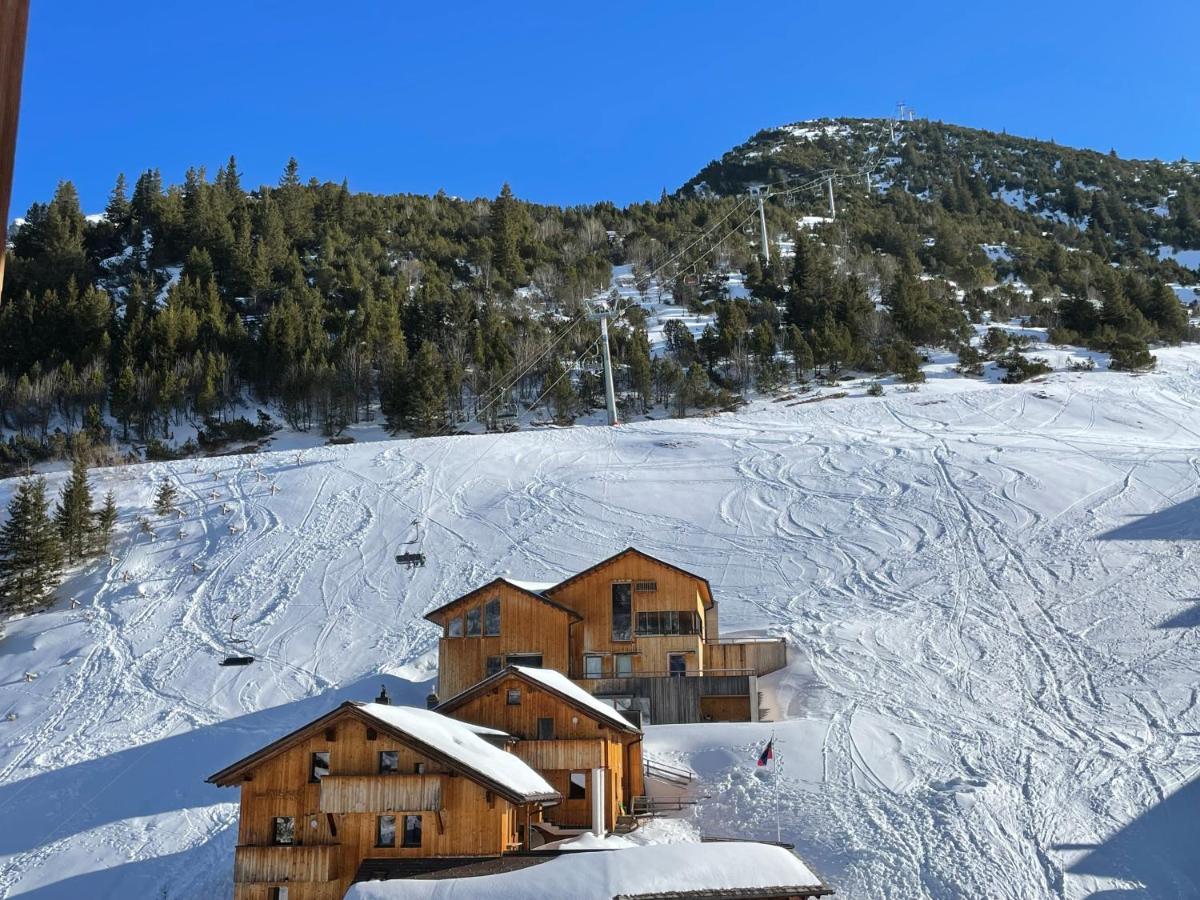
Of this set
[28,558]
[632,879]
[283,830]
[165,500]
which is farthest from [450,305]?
[632,879]

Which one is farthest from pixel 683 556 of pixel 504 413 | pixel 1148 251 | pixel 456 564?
pixel 1148 251

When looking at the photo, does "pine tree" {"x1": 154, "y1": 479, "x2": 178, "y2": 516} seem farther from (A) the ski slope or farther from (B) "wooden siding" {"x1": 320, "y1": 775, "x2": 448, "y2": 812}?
(B) "wooden siding" {"x1": 320, "y1": 775, "x2": 448, "y2": 812}

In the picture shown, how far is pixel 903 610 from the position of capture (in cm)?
3172

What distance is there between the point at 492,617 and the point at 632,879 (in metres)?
13.4

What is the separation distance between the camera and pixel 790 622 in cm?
3166

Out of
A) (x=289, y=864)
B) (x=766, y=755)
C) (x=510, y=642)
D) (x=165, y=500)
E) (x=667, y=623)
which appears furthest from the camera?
(x=165, y=500)

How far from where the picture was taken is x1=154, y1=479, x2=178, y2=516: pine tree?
1692 inches

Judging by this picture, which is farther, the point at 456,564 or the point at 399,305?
the point at 399,305

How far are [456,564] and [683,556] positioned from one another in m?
8.14

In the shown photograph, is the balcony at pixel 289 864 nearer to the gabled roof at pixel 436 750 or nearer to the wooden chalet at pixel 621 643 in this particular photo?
the gabled roof at pixel 436 750

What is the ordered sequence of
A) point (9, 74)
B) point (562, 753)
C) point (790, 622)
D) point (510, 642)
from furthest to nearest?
point (790, 622)
point (510, 642)
point (562, 753)
point (9, 74)

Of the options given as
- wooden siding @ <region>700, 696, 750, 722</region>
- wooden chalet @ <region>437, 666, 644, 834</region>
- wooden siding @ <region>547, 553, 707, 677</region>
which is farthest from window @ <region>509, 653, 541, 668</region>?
wooden chalet @ <region>437, 666, 644, 834</region>

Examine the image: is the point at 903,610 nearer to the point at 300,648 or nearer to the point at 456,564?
the point at 456,564

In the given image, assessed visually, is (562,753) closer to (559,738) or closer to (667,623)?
(559,738)
